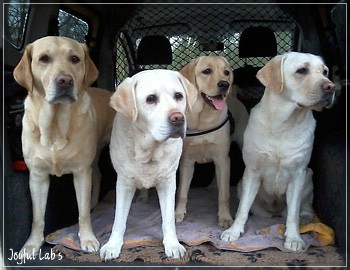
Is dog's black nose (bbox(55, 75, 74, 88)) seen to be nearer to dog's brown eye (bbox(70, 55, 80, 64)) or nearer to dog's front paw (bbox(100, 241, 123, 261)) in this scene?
dog's brown eye (bbox(70, 55, 80, 64))

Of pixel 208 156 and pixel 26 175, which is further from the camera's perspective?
pixel 208 156

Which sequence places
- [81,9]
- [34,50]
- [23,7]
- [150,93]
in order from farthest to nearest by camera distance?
1. [81,9]
2. [23,7]
3. [34,50]
4. [150,93]

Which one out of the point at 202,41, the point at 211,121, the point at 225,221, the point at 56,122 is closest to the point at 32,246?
the point at 56,122

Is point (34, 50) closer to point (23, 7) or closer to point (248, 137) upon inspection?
point (23, 7)

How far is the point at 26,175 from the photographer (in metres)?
2.59

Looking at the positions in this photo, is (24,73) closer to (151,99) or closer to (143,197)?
(151,99)

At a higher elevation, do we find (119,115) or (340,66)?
(340,66)

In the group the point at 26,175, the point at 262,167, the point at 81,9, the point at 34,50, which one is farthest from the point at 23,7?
the point at 262,167

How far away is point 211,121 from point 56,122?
92 centimetres

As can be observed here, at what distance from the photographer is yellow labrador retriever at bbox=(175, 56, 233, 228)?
284 cm

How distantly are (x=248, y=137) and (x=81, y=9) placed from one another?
1.39 metres

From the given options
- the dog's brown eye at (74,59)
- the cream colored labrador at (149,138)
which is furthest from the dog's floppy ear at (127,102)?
the dog's brown eye at (74,59)

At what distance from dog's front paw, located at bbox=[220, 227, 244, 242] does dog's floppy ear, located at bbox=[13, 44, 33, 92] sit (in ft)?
4.07

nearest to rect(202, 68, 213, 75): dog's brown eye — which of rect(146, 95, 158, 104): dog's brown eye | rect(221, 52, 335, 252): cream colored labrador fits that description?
rect(221, 52, 335, 252): cream colored labrador
